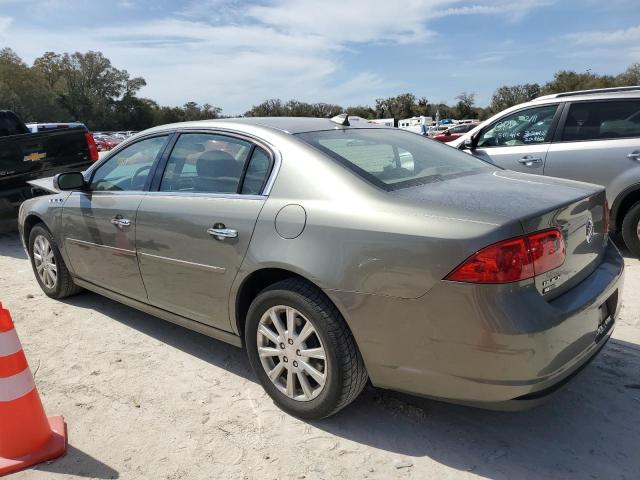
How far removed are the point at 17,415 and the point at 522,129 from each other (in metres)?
5.60

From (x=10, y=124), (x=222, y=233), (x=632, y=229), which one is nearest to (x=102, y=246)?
(x=222, y=233)

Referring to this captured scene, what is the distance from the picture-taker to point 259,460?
2.52m

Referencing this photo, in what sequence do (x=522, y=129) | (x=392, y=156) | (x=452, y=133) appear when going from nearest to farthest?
1. (x=392, y=156)
2. (x=522, y=129)
3. (x=452, y=133)

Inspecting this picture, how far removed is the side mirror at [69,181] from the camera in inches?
157

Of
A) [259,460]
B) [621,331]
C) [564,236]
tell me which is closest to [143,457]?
[259,460]

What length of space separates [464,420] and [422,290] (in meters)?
0.99

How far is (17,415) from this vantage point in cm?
253

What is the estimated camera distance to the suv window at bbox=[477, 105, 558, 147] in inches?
231

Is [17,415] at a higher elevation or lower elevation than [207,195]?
lower

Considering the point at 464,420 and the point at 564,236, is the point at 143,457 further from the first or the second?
the point at 564,236

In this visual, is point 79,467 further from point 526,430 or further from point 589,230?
point 589,230

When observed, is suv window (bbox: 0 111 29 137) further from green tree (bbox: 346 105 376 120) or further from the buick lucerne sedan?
green tree (bbox: 346 105 376 120)

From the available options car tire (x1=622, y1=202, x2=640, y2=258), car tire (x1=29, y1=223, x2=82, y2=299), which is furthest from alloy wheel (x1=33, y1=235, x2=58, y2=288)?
car tire (x1=622, y1=202, x2=640, y2=258)

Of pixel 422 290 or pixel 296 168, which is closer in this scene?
pixel 422 290
